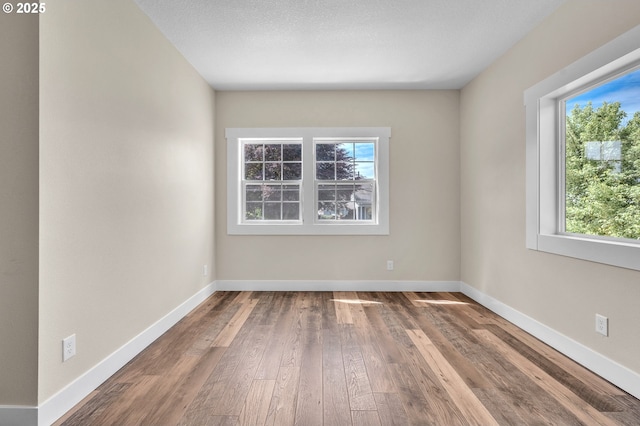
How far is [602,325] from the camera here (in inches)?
86.2

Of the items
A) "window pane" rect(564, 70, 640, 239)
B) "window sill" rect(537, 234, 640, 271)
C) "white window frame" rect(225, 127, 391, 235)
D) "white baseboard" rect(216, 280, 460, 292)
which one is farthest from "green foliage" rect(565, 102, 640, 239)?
"white window frame" rect(225, 127, 391, 235)

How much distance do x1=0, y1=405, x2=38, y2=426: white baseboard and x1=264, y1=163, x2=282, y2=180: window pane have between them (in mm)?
3324

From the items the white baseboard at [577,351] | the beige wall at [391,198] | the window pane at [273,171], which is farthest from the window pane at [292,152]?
the white baseboard at [577,351]

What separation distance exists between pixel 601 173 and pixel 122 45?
349cm

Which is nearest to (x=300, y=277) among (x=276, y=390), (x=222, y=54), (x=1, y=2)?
(x=276, y=390)

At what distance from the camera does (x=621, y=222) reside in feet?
7.34

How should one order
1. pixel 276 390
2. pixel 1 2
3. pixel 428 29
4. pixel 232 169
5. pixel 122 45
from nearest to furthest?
1. pixel 1 2
2. pixel 276 390
3. pixel 122 45
4. pixel 428 29
5. pixel 232 169

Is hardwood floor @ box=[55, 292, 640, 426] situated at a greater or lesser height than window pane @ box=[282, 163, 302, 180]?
Answer: lesser

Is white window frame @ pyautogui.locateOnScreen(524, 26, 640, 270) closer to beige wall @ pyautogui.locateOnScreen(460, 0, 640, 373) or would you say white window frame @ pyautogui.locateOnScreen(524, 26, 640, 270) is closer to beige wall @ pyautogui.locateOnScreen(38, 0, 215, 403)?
beige wall @ pyautogui.locateOnScreen(460, 0, 640, 373)

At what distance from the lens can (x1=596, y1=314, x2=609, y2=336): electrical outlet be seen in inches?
85.0

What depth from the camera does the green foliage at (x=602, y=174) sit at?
7.16ft

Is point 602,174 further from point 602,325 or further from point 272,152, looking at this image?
point 272,152

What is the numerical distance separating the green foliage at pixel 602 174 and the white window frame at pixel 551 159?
81 mm

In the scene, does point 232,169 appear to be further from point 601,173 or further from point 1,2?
point 601,173
